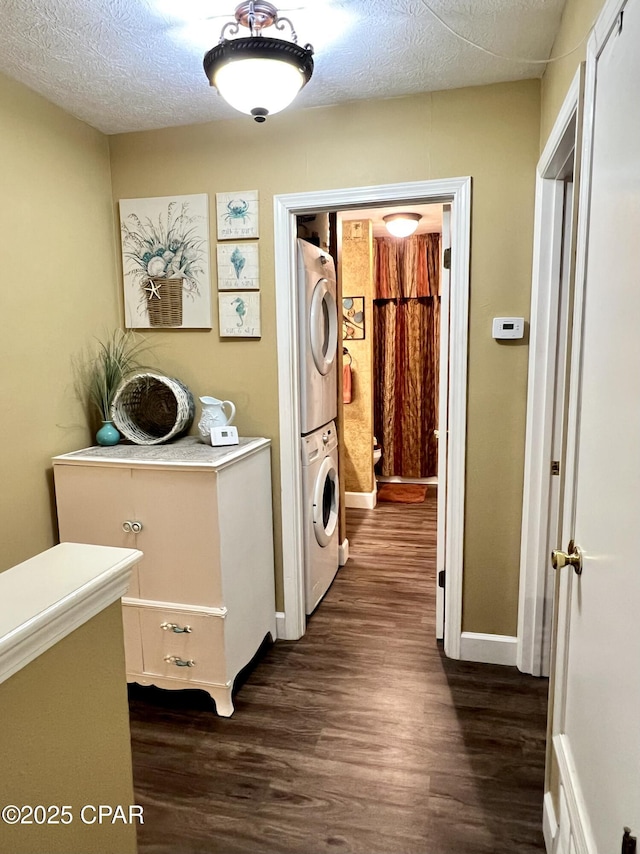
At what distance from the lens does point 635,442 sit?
0.87m

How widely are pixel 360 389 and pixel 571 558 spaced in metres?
3.66

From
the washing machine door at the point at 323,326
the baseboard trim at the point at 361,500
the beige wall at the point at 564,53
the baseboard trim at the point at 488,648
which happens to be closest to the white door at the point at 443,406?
the baseboard trim at the point at 488,648

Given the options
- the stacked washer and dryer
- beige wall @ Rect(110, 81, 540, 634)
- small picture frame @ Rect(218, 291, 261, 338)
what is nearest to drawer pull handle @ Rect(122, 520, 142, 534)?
beige wall @ Rect(110, 81, 540, 634)

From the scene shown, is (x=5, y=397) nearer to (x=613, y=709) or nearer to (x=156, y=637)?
(x=156, y=637)

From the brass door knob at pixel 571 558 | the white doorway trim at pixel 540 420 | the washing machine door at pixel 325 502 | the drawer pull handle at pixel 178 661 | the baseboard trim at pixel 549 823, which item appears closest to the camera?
the brass door knob at pixel 571 558

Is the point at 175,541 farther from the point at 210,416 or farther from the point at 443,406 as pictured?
the point at 443,406

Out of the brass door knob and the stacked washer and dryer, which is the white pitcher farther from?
the brass door knob

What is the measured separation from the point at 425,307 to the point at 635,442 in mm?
4616

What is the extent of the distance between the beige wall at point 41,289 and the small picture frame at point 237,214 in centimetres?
57

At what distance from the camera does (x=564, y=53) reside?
167cm

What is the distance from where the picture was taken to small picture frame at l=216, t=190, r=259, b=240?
2459 mm

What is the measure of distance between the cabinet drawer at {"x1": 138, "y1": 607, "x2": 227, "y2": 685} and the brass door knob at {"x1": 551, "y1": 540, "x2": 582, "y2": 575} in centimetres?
132

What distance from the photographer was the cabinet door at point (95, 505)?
2.15 m

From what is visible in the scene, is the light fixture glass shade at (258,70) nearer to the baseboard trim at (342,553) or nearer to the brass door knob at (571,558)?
the brass door knob at (571,558)
